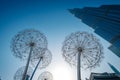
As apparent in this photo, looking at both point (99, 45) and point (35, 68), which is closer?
point (99, 45)

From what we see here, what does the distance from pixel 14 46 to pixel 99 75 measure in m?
35.6

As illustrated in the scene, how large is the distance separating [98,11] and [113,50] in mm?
22814

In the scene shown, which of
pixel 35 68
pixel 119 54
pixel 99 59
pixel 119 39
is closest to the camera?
pixel 99 59

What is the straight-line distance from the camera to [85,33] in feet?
79.0

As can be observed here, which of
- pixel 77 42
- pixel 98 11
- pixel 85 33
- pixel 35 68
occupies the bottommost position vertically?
pixel 35 68

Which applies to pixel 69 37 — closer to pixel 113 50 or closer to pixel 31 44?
pixel 31 44

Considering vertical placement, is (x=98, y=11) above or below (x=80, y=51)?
above

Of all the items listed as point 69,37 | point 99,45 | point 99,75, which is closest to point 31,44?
point 69,37

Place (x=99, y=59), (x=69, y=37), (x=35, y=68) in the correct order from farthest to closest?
(x=35, y=68), (x=69, y=37), (x=99, y=59)

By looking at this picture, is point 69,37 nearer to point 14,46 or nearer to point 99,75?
point 14,46

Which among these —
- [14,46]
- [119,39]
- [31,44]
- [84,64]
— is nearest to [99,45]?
[84,64]


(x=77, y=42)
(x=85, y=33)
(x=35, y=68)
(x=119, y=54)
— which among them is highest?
(x=119, y=54)

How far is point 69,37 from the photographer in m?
23.9

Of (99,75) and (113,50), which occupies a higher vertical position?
(113,50)
